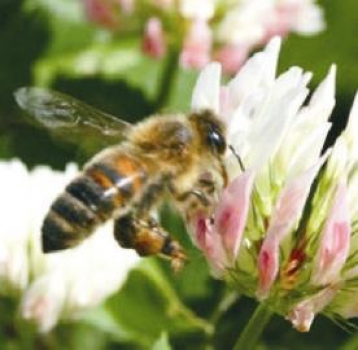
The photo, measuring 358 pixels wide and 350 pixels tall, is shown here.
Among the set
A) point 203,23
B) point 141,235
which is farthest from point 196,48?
point 141,235

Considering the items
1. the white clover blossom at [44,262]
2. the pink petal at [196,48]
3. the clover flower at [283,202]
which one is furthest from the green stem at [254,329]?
the pink petal at [196,48]

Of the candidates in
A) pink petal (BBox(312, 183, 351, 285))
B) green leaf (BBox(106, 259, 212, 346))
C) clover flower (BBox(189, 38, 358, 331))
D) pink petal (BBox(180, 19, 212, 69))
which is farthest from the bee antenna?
pink petal (BBox(180, 19, 212, 69))

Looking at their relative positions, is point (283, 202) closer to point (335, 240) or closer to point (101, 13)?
point (335, 240)

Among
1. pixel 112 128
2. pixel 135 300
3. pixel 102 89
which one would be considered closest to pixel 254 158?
pixel 112 128

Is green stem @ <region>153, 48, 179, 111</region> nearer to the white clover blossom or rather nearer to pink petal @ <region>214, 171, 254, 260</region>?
the white clover blossom

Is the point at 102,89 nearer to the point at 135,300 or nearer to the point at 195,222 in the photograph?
the point at 135,300

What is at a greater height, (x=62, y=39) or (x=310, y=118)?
(x=310, y=118)

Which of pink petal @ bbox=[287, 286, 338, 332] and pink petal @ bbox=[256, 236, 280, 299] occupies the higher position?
pink petal @ bbox=[256, 236, 280, 299]
